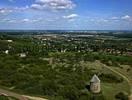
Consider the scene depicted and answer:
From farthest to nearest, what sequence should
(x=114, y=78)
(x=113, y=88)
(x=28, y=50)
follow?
(x=28, y=50) → (x=114, y=78) → (x=113, y=88)

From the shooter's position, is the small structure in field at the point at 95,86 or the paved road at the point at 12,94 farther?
the small structure in field at the point at 95,86

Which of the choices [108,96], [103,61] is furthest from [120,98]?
[103,61]

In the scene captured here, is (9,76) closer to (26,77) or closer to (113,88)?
(26,77)

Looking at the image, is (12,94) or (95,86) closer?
(12,94)

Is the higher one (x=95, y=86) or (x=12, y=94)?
(x=12, y=94)

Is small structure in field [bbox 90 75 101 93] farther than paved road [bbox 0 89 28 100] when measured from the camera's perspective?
Yes

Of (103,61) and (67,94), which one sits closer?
(67,94)

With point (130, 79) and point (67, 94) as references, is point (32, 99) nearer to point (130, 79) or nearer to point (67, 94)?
point (67, 94)

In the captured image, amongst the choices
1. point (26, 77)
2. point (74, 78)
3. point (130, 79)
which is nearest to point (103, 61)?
point (130, 79)

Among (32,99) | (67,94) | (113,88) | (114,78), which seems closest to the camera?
(32,99)
